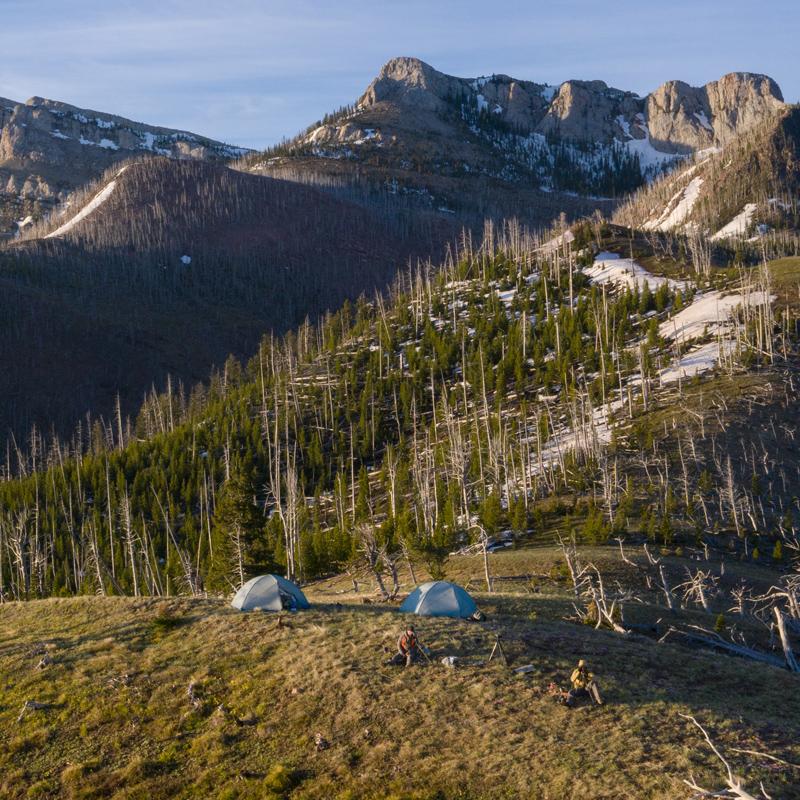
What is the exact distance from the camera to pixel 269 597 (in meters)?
37.8

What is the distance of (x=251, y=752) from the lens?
25859 mm

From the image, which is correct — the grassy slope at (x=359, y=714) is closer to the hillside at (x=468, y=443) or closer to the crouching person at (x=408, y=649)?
the crouching person at (x=408, y=649)

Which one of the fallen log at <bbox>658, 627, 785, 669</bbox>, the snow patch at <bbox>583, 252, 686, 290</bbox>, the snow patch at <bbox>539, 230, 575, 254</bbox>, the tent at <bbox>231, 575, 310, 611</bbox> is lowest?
the fallen log at <bbox>658, 627, 785, 669</bbox>

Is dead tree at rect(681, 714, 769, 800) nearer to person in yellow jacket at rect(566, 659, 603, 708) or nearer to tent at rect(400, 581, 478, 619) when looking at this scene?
person in yellow jacket at rect(566, 659, 603, 708)

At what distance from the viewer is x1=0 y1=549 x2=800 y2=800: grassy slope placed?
23453 millimetres

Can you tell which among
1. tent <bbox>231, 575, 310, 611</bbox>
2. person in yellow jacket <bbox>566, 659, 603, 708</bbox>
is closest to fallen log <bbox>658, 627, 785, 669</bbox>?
person in yellow jacket <bbox>566, 659, 603, 708</bbox>

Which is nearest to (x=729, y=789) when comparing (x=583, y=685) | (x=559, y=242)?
(x=583, y=685)

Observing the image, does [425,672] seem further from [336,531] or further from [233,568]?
[336,531]

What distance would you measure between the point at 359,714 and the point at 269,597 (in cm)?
1181

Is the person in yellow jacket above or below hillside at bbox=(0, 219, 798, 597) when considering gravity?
below

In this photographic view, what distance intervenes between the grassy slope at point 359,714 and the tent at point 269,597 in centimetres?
115

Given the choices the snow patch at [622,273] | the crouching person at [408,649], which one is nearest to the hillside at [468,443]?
the snow patch at [622,273]

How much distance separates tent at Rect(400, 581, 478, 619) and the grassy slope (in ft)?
4.81

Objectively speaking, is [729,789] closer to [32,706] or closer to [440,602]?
[440,602]
